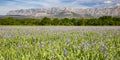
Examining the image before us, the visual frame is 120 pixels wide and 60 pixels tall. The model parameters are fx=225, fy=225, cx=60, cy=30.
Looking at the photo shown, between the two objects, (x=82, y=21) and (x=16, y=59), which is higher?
(x=16, y=59)

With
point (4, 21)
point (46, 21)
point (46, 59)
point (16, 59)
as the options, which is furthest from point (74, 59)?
point (4, 21)

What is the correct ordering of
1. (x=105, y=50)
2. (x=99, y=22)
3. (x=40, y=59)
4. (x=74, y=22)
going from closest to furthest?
1. (x=40, y=59)
2. (x=105, y=50)
3. (x=99, y=22)
4. (x=74, y=22)

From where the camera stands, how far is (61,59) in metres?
2.92

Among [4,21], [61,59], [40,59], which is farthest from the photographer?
[4,21]

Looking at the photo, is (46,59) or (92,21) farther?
(92,21)

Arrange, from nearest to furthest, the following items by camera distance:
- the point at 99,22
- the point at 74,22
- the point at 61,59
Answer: the point at 61,59, the point at 99,22, the point at 74,22

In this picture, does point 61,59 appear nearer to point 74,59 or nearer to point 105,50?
point 74,59

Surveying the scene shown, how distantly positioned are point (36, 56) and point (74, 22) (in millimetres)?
31688

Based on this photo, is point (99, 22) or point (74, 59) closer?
point (74, 59)

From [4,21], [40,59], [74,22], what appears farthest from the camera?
[4,21]

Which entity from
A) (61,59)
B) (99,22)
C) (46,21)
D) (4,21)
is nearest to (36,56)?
(61,59)

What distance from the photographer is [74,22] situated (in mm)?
34844

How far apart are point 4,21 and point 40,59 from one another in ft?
116

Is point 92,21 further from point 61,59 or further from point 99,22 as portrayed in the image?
point 61,59
